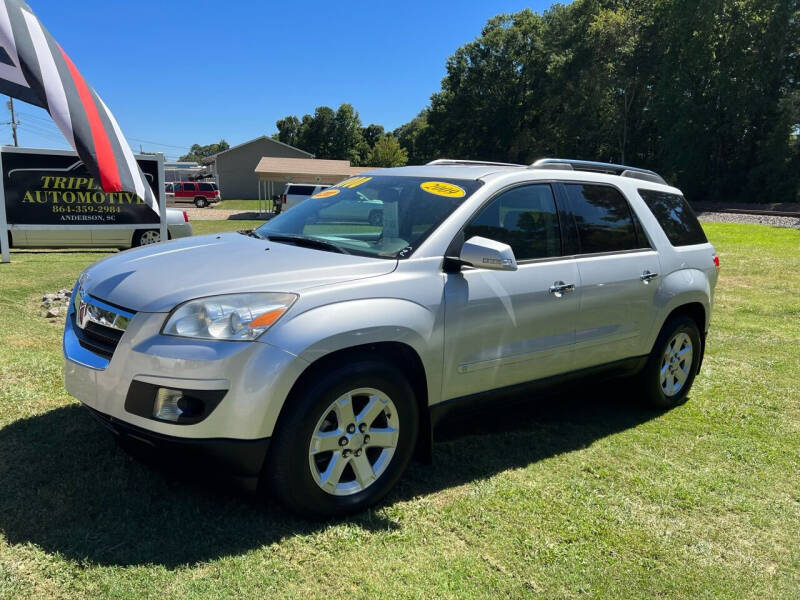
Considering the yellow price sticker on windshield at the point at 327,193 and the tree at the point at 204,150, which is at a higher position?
the tree at the point at 204,150

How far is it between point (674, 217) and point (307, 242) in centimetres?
308

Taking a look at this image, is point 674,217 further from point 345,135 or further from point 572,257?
point 345,135

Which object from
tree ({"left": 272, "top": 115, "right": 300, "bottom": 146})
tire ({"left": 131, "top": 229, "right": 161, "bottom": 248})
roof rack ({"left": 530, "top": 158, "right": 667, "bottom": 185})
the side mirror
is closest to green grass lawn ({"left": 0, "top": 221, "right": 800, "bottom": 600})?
the side mirror

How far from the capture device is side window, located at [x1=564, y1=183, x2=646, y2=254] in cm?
418

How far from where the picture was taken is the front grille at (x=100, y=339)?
9.56 ft

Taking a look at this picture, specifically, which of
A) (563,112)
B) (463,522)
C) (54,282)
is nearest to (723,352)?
(463,522)

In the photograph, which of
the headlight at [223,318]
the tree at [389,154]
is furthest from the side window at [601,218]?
the tree at [389,154]

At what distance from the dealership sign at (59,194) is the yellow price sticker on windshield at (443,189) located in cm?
A: 906

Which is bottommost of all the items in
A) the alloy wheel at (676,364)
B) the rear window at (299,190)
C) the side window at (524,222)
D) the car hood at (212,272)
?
the alloy wheel at (676,364)

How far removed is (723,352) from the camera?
22.3 feet

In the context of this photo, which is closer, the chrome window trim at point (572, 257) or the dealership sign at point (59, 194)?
the chrome window trim at point (572, 257)

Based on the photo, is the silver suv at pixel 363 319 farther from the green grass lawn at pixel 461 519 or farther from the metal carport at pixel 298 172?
the metal carport at pixel 298 172

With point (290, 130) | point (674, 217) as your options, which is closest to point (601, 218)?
point (674, 217)

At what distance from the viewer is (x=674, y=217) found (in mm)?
5000
